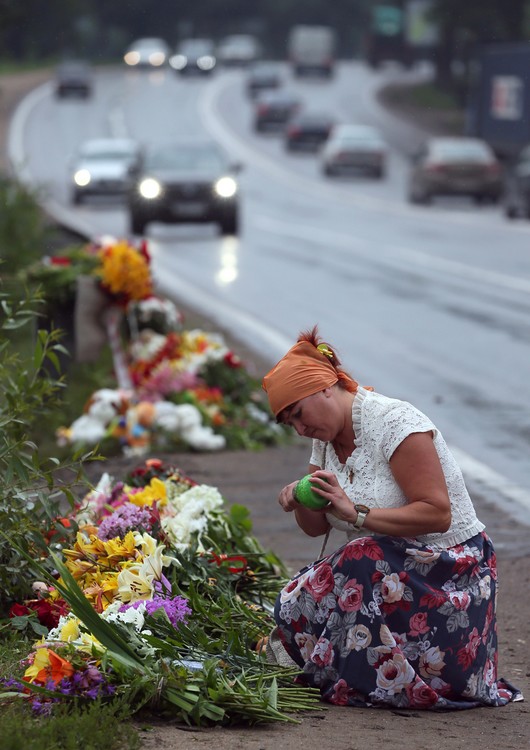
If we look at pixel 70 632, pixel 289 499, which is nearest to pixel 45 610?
pixel 70 632

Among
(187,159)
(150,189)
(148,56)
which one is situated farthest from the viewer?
(148,56)

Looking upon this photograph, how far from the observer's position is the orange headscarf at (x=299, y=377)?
15.2 ft

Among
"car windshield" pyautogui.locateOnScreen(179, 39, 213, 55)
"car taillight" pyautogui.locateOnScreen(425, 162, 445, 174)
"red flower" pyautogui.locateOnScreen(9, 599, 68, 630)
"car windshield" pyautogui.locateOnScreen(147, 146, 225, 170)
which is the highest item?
"red flower" pyautogui.locateOnScreen(9, 599, 68, 630)

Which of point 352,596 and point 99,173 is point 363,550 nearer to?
point 352,596

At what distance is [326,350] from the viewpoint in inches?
187

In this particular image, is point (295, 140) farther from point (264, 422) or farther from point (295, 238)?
point (264, 422)

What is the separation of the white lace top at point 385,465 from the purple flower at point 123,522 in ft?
2.62

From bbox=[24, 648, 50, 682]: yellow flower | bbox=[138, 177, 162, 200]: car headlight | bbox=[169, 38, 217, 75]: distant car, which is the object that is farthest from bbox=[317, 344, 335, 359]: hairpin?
bbox=[169, 38, 217, 75]: distant car

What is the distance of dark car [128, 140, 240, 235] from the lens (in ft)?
96.6

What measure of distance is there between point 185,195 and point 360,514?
25.4 meters

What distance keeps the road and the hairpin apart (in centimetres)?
344

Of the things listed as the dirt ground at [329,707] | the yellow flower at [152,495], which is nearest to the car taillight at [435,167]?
the dirt ground at [329,707]

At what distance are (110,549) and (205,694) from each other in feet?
2.96

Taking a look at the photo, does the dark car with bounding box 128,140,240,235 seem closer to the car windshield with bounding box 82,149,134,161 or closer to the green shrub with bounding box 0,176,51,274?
the green shrub with bounding box 0,176,51,274
